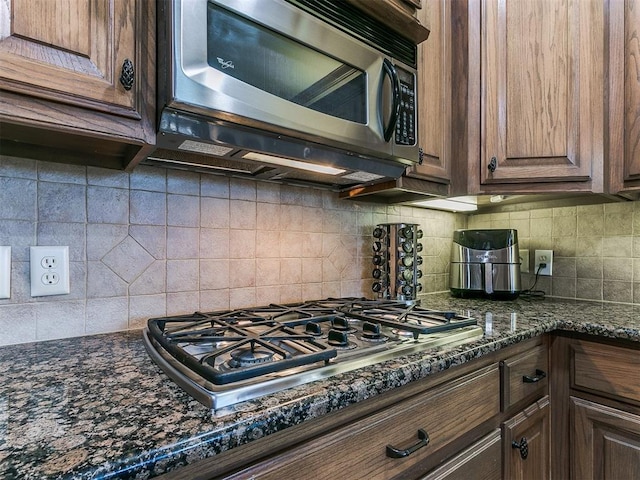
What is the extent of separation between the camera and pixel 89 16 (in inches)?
25.3

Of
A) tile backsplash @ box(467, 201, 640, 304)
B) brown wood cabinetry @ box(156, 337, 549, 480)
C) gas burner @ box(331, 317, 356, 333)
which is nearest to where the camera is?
brown wood cabinetry @ box(156, 337, 549, 480)

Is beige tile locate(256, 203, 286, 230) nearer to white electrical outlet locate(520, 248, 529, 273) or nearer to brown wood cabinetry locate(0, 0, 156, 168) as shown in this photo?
brown wood cabinetry locate(0, 0, 156, 168)

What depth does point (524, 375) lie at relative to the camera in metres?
1.04

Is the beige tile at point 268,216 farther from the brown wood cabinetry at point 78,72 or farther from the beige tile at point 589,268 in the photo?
the beige tile at point 589,268

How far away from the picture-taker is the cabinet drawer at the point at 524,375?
96 centimetres

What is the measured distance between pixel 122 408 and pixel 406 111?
3.38 ft

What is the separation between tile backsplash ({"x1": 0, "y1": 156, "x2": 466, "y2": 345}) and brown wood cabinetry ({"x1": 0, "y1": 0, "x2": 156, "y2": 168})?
0.56 ft

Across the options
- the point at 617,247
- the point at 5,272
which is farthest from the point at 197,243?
the point at 617,247

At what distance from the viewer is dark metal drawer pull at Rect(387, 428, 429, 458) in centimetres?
67

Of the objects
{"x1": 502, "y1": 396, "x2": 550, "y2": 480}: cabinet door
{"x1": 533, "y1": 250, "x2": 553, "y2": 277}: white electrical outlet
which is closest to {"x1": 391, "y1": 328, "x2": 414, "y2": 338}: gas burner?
{"x1": 502, "y1": 396, "x2": 550, "y2": 480}: cabinet door

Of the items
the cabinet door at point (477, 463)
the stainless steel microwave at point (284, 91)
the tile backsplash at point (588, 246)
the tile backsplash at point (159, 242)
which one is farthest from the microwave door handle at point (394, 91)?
the tile backsplash at point (588, 246)

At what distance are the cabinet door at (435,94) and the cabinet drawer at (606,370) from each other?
0.72 meters

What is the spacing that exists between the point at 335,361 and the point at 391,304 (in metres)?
0.58

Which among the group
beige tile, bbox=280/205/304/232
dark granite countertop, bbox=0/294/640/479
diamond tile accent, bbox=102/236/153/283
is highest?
beige tile, bbox=280/205/304/232
